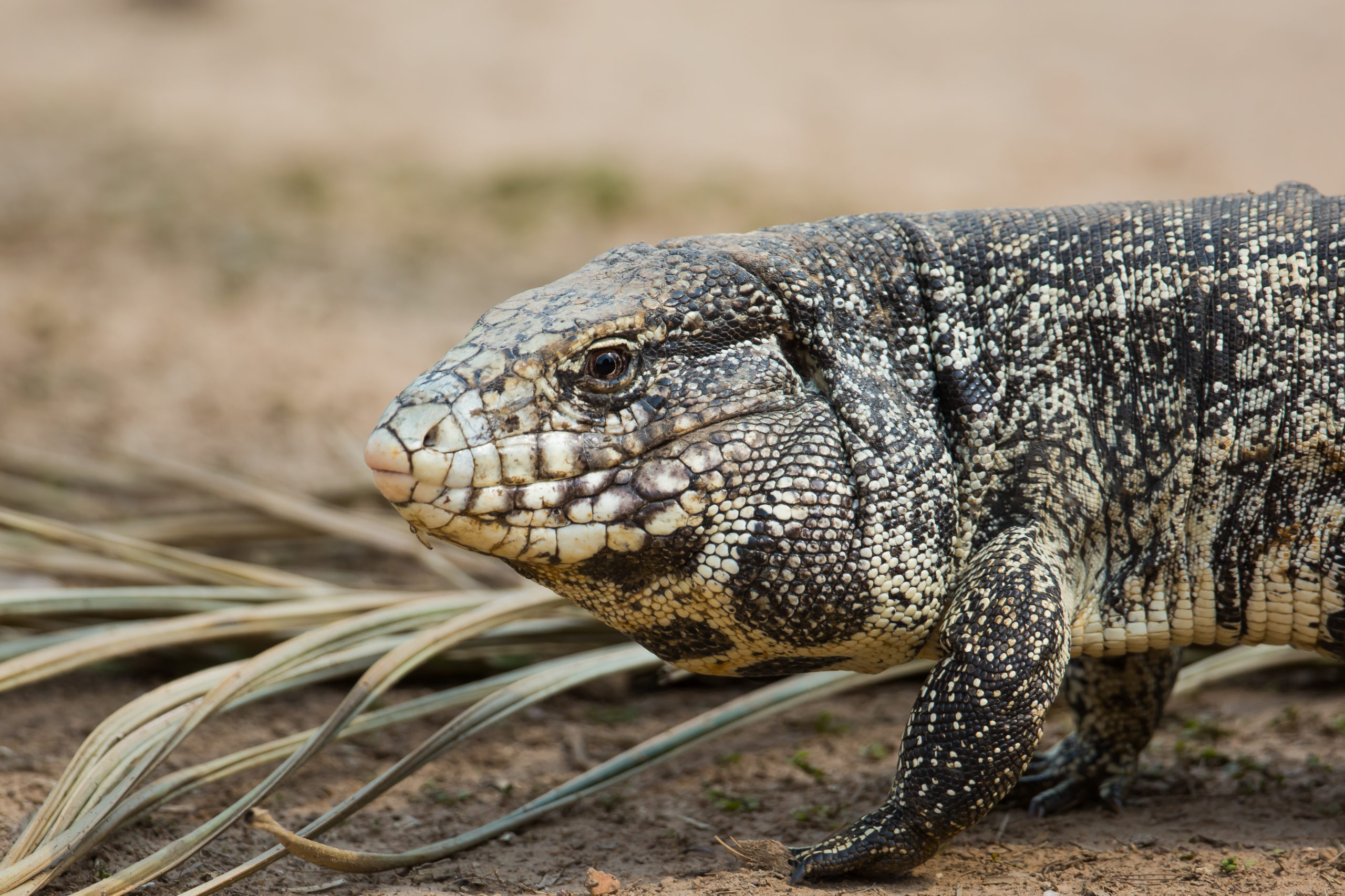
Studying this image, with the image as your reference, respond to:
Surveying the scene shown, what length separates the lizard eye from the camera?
3.35m

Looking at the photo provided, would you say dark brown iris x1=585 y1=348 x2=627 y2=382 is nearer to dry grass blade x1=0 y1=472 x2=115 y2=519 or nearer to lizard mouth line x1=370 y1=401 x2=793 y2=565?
lizard mouth line x1=370 y1=401 x2=793 y2=565

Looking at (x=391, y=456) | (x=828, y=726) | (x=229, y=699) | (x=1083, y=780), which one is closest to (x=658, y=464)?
(x=391, y=456)

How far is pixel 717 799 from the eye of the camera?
477cm

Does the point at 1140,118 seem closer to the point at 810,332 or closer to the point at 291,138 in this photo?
the point at 291,138

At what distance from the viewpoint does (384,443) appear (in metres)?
3.14

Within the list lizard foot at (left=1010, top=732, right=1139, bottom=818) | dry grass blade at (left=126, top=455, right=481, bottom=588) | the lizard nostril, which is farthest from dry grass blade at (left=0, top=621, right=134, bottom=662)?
lizard foot at (left=1010, top=732, right=1139, bottom=818)

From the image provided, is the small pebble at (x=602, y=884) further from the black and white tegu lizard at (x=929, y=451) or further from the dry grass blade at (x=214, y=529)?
the dry grass blade at (x=214, y=529)

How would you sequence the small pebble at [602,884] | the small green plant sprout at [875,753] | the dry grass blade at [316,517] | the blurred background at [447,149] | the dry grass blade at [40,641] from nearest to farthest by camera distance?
1. the small pebble at [602,884]
2. the dry grass blade at [40,641]
3. the small green plant sprout at [875,753]
4. the dry grass blade at [316,517]
5. the blurred background at [447,149]

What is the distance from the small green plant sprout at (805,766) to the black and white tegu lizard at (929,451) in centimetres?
121

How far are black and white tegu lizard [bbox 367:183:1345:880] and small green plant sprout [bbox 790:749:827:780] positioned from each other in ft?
3.97

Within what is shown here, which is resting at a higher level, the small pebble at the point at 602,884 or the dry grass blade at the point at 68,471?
the dry grass blade at the point at 68,471

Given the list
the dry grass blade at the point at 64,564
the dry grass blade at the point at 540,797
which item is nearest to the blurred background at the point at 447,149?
the dry grass blade at the point at 64,564

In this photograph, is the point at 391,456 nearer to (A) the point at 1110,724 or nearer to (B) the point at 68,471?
(A) the point at 1110,724

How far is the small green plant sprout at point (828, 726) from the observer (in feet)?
18.3
